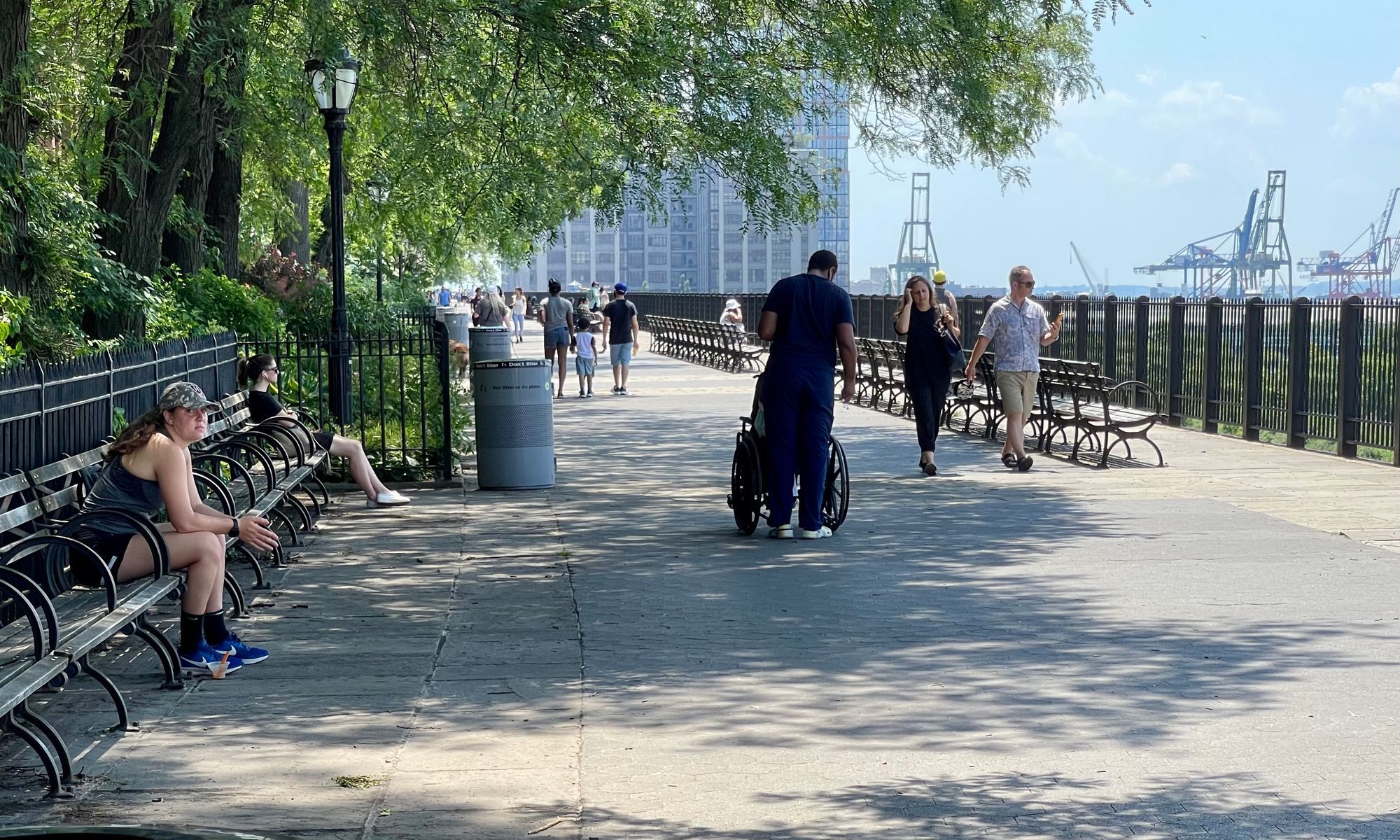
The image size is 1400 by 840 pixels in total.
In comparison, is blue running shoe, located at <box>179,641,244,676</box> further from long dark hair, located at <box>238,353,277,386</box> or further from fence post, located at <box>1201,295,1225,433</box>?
fence post, located at <box>1201,295,1225,433</box>

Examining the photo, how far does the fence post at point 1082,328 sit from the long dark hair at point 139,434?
18375 millimetres

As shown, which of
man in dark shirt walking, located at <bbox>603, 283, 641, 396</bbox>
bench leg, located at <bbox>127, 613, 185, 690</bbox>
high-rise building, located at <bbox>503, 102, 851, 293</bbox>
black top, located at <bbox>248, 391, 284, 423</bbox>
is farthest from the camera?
high-rise building, located at <bbox>503, 102, 851, 293</bbox>

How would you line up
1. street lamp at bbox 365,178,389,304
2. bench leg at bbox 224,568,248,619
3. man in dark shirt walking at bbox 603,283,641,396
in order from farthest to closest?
man in dark shirt walking at bbox 603,283,641,396, street lamp at bbox 365,178,389,304, bench leg at bbox 224,568,248,619

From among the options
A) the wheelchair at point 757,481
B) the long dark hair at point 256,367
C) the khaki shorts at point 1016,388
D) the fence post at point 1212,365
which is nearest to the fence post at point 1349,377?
the fence post at point 1212,365

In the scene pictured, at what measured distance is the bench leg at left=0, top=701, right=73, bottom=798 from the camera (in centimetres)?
544

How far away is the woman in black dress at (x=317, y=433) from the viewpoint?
12539 millimetres

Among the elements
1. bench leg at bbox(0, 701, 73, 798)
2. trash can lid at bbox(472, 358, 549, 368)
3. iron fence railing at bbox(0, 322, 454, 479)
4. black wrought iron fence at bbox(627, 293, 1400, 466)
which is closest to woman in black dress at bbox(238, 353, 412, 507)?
iron fence railing at bbox(0, 322, 454, 479)

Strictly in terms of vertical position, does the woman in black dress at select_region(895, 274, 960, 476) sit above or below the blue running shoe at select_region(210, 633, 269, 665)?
→ above

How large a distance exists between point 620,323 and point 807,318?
17.4 metres

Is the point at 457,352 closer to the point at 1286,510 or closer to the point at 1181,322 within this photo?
the point at 1181,322

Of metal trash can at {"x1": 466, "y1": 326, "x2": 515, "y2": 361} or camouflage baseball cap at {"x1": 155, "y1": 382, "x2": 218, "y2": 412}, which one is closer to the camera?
camouflage baseball cap at {"x1": 155, "y1": 382, "x2": 218, "y2": 412}

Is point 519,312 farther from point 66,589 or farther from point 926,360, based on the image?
point 66,589

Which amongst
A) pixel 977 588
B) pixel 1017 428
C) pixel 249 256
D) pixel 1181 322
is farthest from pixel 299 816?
pixel 249 256

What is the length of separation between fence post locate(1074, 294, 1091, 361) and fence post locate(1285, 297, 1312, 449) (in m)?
5.77
